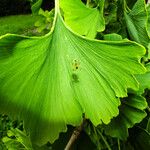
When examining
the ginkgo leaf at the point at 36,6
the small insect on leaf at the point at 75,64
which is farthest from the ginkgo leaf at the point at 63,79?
the ginkgo leaf at the point at 36,6

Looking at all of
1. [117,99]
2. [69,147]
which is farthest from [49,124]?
[69,147]

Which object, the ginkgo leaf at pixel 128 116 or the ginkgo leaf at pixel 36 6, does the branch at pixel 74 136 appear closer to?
the ginkgo leaf at pixel 128 116

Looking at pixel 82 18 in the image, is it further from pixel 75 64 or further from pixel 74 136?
pixel 74 136

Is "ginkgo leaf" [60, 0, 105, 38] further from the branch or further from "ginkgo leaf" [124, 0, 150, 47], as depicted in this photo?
the branch

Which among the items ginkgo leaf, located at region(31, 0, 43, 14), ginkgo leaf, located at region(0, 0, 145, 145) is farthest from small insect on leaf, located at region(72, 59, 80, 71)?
ginkgo leaf, located at region(31, 0, 43, 14)

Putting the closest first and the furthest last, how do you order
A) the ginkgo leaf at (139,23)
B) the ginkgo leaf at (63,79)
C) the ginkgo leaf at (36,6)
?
the ginkgo leaf at (63,79), the ginkgo leaf at (139,23), the ginkgo leaf at (36,6)

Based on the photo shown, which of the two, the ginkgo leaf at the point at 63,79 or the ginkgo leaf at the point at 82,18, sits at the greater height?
the ginkgo leaf at the point at 82,18

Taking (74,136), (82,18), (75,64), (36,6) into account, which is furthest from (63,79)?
(36,6)
